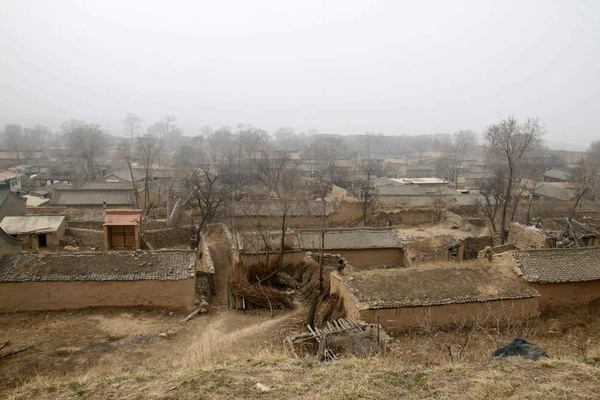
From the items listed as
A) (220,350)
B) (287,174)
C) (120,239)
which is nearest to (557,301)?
(220,350)

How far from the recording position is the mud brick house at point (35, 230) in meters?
20.9

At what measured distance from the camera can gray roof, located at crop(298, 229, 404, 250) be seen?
20.0 metres

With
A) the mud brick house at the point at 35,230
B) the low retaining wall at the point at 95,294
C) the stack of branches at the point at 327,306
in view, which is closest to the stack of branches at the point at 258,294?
the stack of branches at the point at 327,306

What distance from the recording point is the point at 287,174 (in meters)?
40.5

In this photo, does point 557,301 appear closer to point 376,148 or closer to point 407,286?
point 407,286

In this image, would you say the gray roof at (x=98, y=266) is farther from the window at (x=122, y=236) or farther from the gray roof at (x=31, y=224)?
the gray roof at (x=31, y=224)

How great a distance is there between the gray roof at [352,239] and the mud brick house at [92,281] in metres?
7.44

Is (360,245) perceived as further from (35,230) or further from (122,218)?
(35,230)

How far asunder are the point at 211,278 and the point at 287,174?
24.6 m

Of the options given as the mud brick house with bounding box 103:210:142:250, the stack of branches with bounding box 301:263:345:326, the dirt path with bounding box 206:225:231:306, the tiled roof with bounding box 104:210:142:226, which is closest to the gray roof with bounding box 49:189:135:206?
the tiled roof with bounding box 104:210:142:226

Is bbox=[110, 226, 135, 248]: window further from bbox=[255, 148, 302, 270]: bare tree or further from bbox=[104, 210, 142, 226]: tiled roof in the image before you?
bbox=[255, 148, 302, 270]: bare tree

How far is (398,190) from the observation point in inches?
1414

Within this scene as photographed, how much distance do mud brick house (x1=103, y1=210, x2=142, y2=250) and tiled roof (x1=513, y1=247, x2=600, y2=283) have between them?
17.7 meters

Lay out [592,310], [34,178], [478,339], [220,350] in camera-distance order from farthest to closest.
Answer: [34,178]
[592,310]
[478,339]
[220,350]
